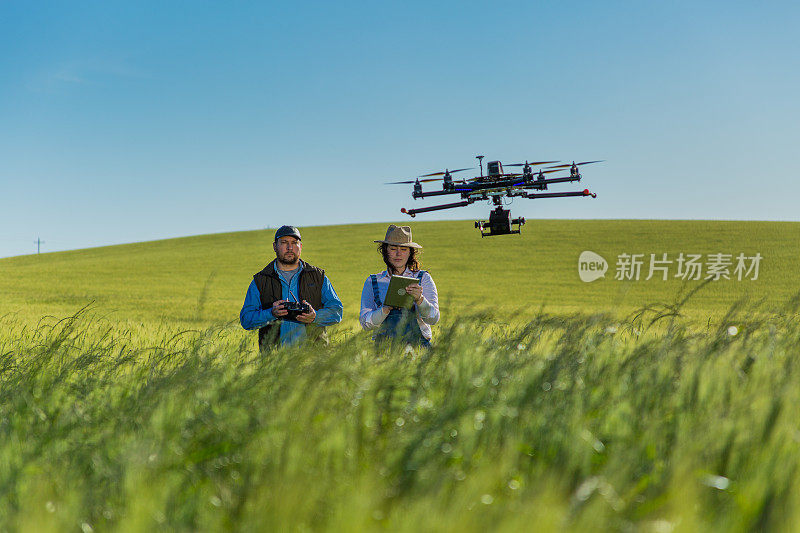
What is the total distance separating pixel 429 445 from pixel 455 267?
41.3 meters

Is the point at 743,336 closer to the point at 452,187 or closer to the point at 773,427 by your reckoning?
the point at 773,427

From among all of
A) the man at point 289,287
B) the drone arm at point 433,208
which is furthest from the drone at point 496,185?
the man at point 289,287

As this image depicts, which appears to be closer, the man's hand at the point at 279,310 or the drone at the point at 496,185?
the man's hand at the point at 279,310

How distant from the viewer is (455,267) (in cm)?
4312

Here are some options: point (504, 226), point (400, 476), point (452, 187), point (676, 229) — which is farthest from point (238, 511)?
point (676, 229)

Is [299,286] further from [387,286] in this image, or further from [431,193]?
[431,193]

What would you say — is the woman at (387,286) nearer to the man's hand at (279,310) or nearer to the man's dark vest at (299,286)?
the man's dark vest at (299,286)

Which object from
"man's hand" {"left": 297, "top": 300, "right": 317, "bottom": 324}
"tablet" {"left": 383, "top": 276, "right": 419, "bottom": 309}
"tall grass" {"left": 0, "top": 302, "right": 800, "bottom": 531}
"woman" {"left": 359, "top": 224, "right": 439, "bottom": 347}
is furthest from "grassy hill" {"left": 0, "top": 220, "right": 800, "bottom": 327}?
"tall grass" {"left": 0, "top": 302, "right": 800, "bottom": 531}

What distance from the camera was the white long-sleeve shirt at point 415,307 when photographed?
17.0ft

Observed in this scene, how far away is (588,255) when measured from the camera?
45406mm

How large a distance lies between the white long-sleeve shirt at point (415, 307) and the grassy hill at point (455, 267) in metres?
16.4

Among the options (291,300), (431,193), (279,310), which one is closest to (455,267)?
(431,193)

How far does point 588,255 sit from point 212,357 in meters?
44.7

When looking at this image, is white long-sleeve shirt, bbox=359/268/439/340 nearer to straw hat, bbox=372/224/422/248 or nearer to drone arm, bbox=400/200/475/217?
straw hat, bbox=372/224/422/248
